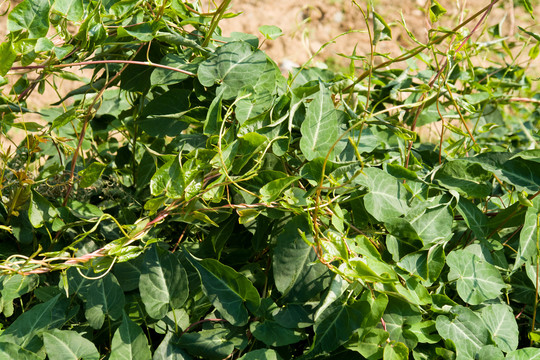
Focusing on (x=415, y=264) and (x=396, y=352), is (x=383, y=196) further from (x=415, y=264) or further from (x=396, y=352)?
(x=396, y=352)

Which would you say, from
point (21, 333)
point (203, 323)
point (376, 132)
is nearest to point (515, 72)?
point (376, 132)

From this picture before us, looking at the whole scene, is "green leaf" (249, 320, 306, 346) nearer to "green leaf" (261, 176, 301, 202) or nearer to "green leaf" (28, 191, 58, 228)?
"green leaf" (261, 176, 301, 202)

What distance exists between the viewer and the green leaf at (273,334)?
0.82 meters

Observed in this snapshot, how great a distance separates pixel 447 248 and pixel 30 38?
0.87 metres

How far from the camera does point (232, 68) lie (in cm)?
97

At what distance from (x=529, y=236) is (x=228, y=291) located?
53 centimetres

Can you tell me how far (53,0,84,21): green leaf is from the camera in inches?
36.6

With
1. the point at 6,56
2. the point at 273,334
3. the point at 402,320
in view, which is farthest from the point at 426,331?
the point at 6,56

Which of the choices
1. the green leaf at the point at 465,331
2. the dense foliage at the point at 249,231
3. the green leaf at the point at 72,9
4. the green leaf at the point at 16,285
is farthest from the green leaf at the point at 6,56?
the green leaf at the point at 465,331

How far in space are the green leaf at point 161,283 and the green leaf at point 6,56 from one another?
37 cm

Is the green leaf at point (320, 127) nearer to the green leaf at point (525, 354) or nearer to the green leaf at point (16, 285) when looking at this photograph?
the green leaf at point (525, 354)

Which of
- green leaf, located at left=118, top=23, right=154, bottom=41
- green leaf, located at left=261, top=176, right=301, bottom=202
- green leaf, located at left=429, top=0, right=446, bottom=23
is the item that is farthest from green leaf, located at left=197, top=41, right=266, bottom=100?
green leaf, located at left=429, top=0, right=446, bottom=23

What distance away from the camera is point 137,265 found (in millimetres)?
949

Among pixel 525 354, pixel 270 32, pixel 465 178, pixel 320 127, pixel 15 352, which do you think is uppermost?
pixel 270 32
